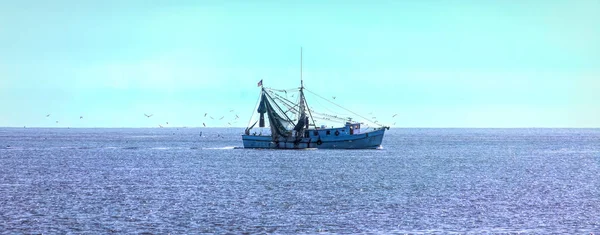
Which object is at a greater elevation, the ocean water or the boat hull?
the boat hull

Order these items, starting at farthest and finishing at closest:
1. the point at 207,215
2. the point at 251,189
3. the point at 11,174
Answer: the point at 11,174 → the point at 251,189 → the point at 207,215

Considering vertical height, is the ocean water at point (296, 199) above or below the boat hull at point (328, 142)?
below

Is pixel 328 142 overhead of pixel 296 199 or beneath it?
overhead

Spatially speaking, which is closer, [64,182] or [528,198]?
[528,198]

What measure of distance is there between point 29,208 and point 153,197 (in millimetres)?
10455

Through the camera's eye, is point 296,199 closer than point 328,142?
Yes

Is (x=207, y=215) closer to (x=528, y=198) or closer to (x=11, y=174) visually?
(x=528, y=198)

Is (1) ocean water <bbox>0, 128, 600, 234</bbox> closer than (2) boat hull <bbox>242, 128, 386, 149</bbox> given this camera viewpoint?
Result: Yes

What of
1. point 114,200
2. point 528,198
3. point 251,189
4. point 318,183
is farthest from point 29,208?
point 528,198

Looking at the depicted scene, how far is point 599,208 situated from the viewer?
5641 cm

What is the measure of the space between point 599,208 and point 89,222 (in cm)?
3278

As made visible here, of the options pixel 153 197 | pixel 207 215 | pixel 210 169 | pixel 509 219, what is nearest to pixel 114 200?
pixel 153 197

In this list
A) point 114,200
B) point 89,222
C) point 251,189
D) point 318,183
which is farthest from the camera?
point 318,183

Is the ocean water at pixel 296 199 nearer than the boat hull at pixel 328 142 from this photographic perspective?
Yes
